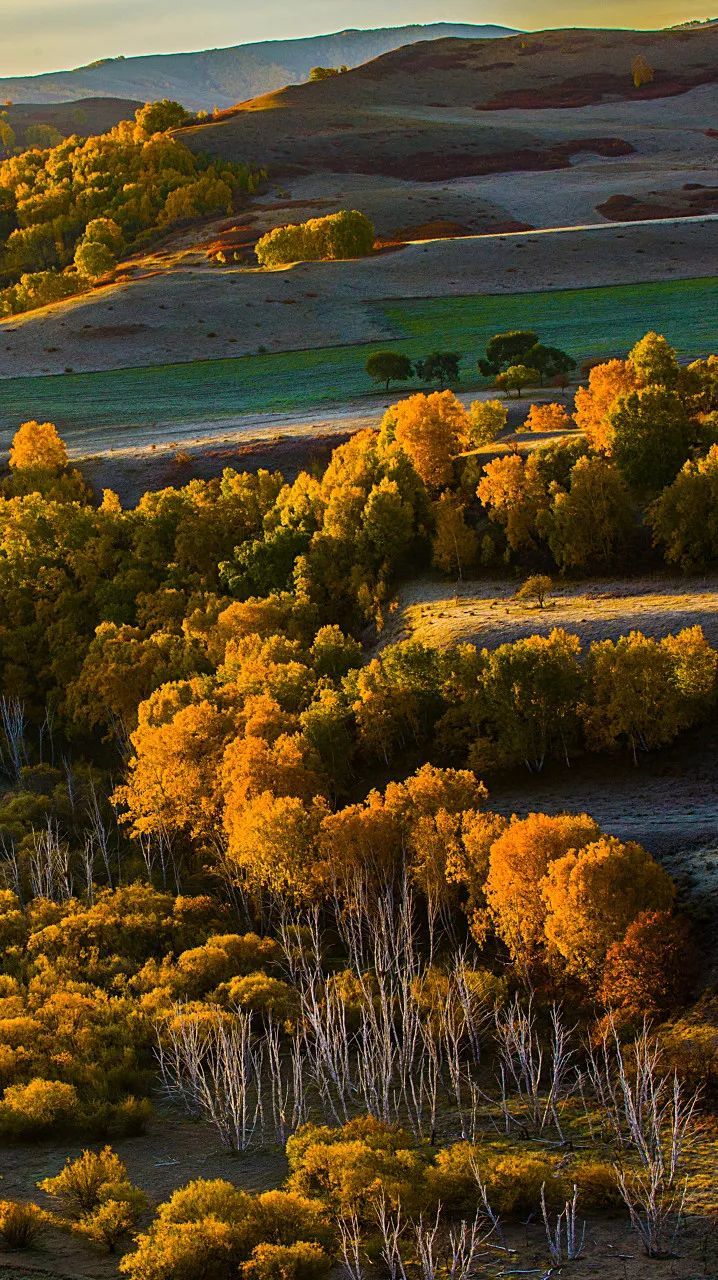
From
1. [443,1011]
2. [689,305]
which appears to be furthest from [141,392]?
[443,1011]

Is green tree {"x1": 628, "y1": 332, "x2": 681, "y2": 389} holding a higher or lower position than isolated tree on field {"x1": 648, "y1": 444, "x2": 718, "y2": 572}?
higher

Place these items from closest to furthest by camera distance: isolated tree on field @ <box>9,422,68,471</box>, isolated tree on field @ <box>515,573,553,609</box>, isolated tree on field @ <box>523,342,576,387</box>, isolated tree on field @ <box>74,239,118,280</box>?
1. isolated tree on field @ <box>515,573,553,609</box>
2. isolated tree on field @ <box>9,422,68,471</box>
3. isolated tree on field @ <box>523,342,576,387</box>
4. isolated tree on field @ <box>74,239,118,280</box>

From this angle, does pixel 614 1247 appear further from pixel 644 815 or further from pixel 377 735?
pixel 377 735

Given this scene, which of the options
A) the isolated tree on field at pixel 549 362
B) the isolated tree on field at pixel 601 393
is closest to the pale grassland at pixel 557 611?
the isolated tree on field at pixel 601 393

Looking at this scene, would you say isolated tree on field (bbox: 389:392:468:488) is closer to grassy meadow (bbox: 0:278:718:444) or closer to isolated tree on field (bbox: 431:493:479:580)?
isolated tree on field (bbox: 431:493:479:580)

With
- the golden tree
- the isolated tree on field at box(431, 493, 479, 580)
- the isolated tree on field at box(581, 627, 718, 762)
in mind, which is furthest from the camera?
the isolated tree on field at box(431, 493, 479, 580)

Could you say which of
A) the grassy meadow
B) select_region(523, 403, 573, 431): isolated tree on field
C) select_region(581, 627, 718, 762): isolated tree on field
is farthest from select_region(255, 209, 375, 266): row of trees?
select_region(581, 627, 718, 762): isolated tree on field

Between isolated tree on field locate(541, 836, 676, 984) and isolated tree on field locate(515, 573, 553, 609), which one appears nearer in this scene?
isolated tree on field locate(541, 836, 676, 984)
